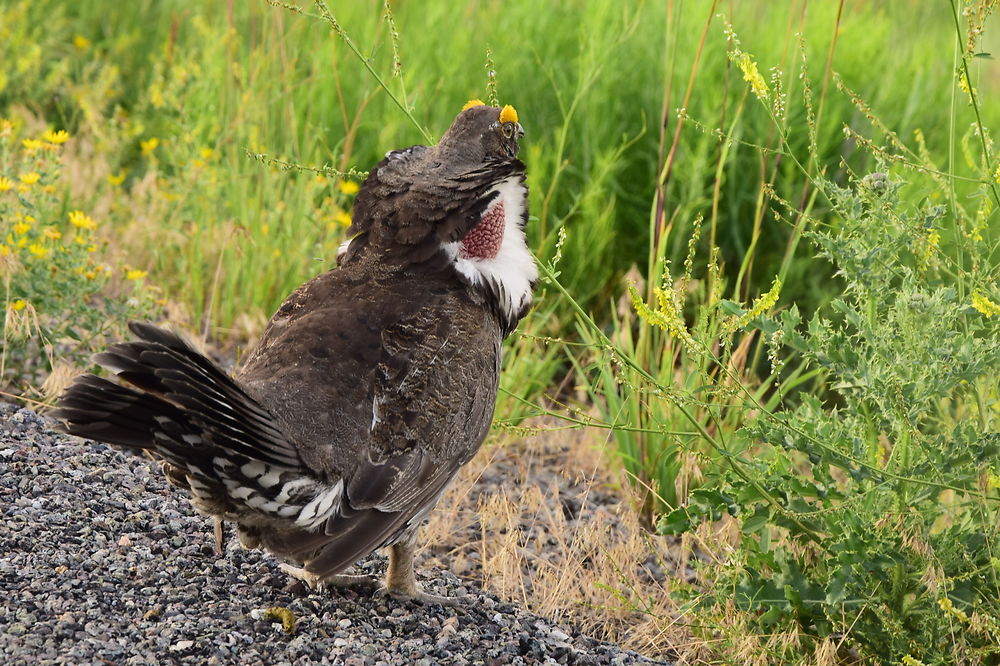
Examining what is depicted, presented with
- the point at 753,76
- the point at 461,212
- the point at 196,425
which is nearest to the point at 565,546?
the point at 461,212

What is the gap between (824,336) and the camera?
3.58 metres

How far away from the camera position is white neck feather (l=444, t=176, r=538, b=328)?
4.16 m

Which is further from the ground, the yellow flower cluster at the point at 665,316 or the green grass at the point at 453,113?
the yellow flower cluster at the point at 665,316

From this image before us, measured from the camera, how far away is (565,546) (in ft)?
15.4

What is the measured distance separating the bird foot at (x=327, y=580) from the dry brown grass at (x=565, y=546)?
0.45 meters

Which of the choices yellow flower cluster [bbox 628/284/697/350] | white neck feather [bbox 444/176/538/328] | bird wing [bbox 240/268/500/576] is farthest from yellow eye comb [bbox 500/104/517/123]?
yellow flower cluster [bbox 628/284/697/350]

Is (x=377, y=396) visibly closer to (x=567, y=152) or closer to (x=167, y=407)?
(x=167, y=407)

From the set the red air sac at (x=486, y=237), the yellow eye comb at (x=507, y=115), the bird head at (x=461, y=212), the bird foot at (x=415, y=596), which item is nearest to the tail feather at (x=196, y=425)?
the bird foot at (x=415, y=596)

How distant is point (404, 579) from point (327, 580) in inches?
10.4

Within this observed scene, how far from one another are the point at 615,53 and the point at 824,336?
4.02m

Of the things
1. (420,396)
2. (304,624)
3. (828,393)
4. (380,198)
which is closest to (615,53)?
(828,393)

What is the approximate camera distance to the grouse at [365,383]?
10.9 ft

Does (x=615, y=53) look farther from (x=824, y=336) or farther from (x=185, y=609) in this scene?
(x=185, y=609)

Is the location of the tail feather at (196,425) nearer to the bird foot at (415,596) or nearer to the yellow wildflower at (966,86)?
the bird foot at (415,596)
